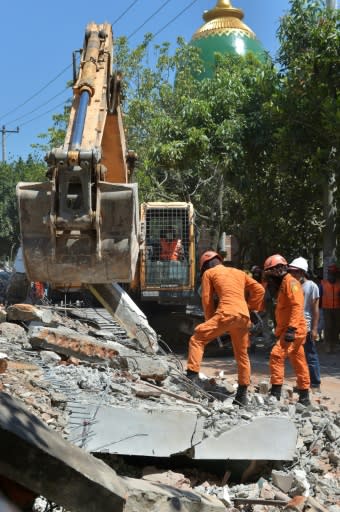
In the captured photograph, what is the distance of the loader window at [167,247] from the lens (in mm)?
13000

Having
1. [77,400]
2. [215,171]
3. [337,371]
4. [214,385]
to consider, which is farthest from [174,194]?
[77,400]

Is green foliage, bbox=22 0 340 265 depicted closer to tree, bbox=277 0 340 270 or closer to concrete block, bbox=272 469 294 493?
tree, bbox=277 0 340 270

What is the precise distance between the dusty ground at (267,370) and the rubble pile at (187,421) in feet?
5.00

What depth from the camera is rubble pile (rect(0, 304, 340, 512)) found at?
5.44m

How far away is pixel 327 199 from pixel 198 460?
8.89 metres

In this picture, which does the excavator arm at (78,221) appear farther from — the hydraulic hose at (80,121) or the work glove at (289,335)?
the work glove at (289,335)

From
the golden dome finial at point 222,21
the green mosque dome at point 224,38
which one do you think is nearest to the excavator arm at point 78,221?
the green mosque dome at point 224,38

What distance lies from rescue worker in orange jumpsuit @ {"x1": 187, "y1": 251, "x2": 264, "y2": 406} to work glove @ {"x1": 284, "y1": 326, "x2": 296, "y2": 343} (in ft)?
1.56

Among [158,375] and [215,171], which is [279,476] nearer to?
[158,375]

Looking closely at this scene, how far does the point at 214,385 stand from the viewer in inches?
305

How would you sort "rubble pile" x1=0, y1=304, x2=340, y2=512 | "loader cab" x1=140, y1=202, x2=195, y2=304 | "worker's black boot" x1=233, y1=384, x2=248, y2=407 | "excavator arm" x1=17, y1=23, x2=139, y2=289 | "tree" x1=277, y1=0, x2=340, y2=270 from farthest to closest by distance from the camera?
"loader cab" x1=140, y1=202, x2=195, y2=304, "tree" x1=277, y1=0, x2=340, y2=270, "worker's black boot" x1=233, y1=384, x2=248, y2=407, "excavator arm" x1=17, y1=23, x2=139, y2=289, "rubble pile" x1=0, y1=304, x2=340, y2=512

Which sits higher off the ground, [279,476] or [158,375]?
[158,375]

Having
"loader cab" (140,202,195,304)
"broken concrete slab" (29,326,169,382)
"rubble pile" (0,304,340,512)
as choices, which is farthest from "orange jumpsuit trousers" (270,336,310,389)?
"loader cab" (140,202,195,304)

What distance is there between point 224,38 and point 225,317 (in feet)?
72.2
